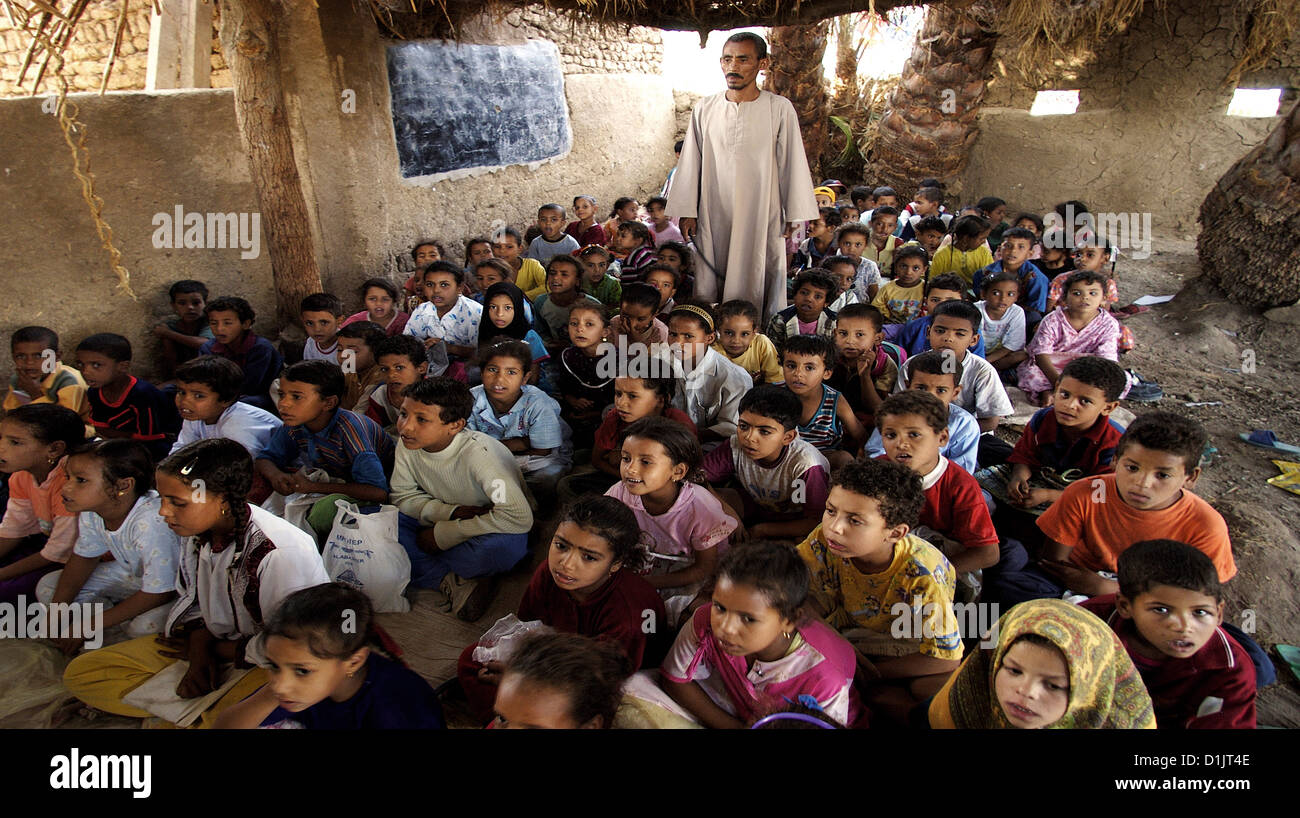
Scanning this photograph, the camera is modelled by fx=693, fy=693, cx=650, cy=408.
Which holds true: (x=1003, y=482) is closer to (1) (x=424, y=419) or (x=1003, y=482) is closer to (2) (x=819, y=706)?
(2) (x=819, y=706)

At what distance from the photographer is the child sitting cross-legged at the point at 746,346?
367cm

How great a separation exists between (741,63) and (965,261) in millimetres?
2315

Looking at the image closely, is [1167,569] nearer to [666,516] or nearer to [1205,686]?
[1205,686]

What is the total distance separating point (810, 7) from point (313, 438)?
4145 millimetres

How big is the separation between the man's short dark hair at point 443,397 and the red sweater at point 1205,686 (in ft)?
7.33

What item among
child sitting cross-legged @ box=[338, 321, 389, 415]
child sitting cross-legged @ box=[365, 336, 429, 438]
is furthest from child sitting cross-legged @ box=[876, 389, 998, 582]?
child sitting cross-legged @ box=[338, 321, 389, 415]

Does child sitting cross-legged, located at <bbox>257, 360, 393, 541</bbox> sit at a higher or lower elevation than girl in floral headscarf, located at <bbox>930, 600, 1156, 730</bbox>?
higher

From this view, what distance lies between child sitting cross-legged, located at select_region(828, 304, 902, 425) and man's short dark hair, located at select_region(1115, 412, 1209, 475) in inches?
50.3

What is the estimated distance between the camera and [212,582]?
6.77 feet

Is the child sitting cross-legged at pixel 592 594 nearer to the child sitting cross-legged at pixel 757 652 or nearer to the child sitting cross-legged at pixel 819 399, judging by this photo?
the child sitting cross-legged at pixel 757 652

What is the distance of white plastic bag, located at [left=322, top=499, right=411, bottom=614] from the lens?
8.03 ft

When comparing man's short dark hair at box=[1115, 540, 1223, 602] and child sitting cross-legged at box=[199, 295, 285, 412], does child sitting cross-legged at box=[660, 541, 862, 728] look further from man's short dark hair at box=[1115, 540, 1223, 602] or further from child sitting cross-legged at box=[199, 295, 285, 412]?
child sitting cross-legged at box=[199, 295, 285, 412]

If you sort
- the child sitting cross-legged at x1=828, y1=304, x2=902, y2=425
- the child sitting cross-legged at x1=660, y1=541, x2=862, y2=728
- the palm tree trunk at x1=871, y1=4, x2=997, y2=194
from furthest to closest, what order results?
the palm tree trunk at x1=871, y1=4, x2=997, y2=194
the child sitting cross-legged at x1=828, y1=304, x2=902, y2=425
the child sitting cross-legged at x1=660, y1=541, x2=862, y2=728
